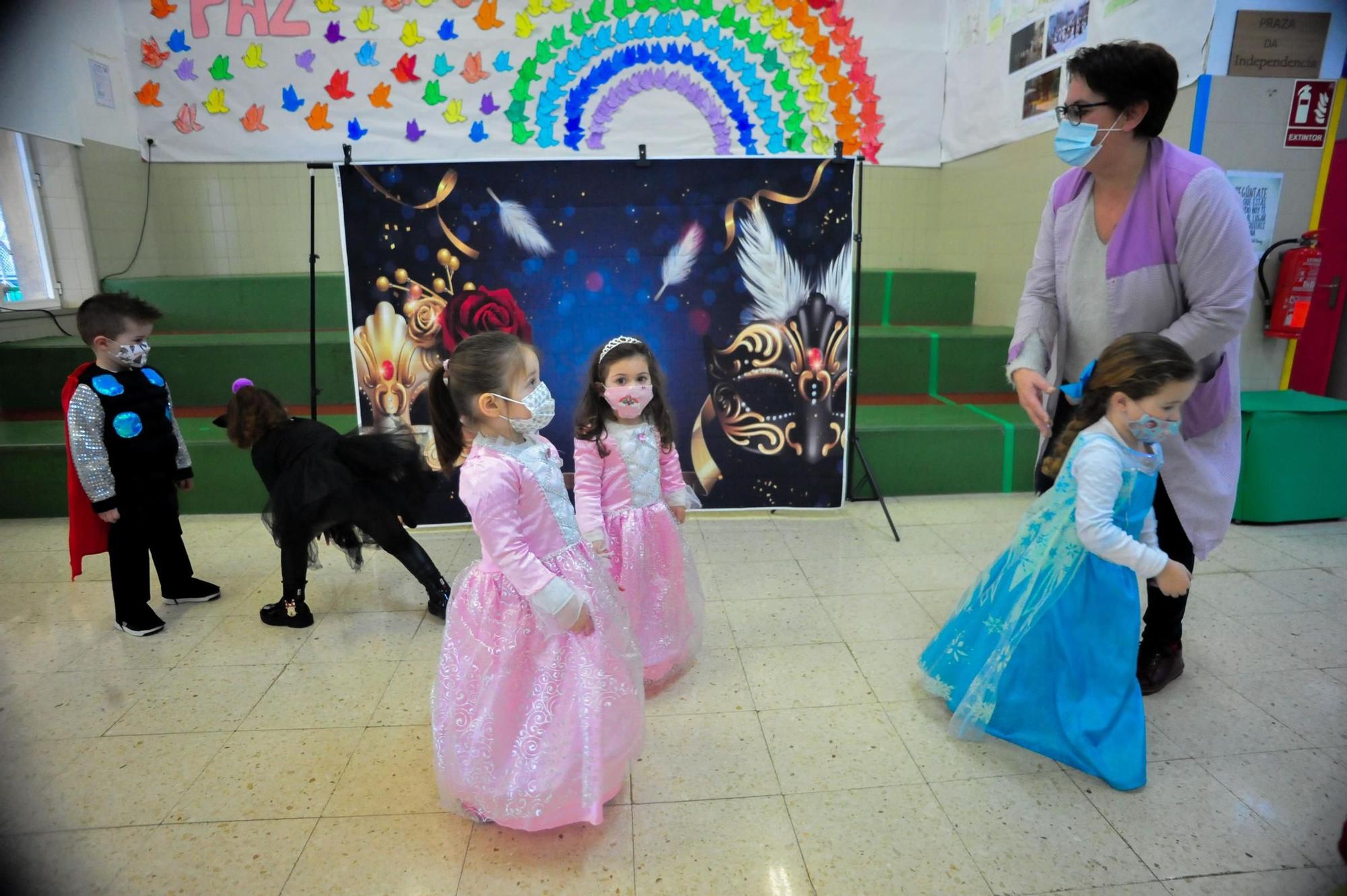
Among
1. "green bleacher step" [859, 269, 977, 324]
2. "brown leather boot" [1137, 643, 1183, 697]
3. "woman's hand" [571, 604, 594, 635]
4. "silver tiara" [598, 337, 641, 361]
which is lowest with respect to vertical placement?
"brown leather boot" [1137, 643, 1183, 697]

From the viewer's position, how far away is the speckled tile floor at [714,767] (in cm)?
147

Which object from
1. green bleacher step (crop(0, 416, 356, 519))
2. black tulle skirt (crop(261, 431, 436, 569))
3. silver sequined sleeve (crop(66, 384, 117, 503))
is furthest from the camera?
green bleacher step (crop(0, 416, 356, 519))

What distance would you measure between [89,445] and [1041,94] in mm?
4607

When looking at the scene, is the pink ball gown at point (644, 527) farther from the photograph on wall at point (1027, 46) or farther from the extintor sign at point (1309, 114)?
the photograph on wall at point (1027, 46)

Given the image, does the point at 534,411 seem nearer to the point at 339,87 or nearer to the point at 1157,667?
the point at 1157,667

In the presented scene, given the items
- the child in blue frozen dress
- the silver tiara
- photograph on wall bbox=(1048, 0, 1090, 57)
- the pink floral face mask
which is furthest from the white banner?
the child in blue frozen dress

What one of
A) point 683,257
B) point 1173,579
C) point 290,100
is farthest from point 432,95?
point 1173,579

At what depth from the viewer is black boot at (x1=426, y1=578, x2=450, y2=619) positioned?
2564mm

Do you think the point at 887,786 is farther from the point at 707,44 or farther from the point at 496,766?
the point at 707,44

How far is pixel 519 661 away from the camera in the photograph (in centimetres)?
152

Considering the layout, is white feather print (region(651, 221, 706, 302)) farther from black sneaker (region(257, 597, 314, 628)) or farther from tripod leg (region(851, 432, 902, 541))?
black sneaker (region(257, 597, 314, 628))

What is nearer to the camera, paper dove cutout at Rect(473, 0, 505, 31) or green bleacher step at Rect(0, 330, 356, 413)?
green bleacher step at Rect(0, 330, 356, 413)

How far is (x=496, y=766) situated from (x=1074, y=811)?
4.08 feet

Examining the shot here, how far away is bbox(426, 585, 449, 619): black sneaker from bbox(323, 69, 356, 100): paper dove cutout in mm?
3465
